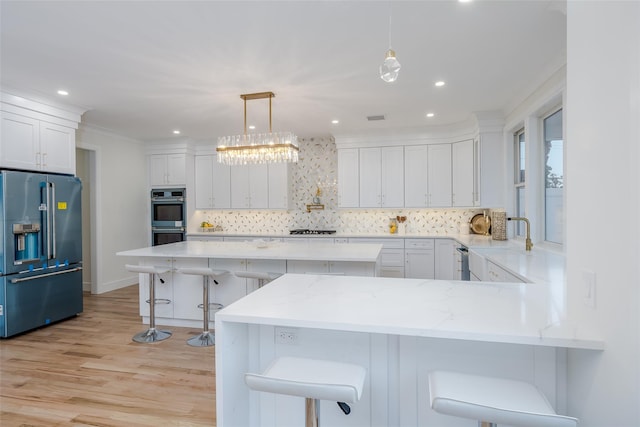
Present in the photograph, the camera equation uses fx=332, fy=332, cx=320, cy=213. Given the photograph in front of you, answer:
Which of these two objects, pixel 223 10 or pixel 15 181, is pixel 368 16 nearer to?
pixel 223 10

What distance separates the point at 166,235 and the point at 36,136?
8.95ft

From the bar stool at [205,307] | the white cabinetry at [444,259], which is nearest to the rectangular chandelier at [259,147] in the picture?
the bar stool at [205,307]

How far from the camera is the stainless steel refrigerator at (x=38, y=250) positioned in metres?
3.41

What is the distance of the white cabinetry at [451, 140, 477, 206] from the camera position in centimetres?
512

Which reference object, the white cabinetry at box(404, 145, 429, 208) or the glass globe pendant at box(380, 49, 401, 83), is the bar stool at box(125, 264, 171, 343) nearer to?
the glass globe pendant at box(380, 49, 401, 83)

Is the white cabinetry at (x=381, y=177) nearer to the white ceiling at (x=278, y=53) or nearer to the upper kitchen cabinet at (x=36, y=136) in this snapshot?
the white ceiling at (x=278, y=53)

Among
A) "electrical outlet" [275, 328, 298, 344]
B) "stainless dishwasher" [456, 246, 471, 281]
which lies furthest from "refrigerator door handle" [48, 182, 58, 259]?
"stainless dishwasher" [456, 246, 471, 281]

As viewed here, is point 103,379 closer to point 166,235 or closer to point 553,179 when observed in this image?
point 166,235

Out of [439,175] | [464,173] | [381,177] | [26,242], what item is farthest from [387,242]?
[26,242]

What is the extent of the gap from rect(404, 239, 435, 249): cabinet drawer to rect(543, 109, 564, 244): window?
1753 millimetres

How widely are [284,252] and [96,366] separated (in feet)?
6.25

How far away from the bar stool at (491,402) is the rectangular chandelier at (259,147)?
9.33ft

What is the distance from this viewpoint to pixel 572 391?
4.33 feet

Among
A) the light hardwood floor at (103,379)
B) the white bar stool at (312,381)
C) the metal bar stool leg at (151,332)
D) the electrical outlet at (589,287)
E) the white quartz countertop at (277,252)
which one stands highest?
the electrical outlet at (589,287)
